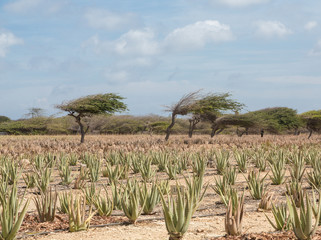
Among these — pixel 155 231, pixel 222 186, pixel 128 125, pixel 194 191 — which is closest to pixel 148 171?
pixel 222 186

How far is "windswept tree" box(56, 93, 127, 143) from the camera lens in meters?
24.3

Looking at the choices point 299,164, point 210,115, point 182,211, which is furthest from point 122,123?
point 182,211

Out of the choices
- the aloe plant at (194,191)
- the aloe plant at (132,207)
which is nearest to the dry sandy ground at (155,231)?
the aloe plant at (132,207)

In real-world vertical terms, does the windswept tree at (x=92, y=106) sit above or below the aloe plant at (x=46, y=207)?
above

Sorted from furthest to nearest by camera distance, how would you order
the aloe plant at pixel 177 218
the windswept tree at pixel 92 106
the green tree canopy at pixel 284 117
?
the green tree canopy at pixel 284 117 → the windswept tree at pixel 92 106 → the aloe plant at pixel 177 218

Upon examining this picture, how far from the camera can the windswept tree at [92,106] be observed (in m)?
24.3

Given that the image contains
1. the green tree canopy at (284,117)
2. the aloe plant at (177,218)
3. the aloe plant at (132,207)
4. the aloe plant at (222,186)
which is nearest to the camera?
the aloe plant at (177,218)

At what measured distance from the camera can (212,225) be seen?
5.09m

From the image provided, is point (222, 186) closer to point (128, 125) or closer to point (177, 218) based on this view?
point (177, 218)

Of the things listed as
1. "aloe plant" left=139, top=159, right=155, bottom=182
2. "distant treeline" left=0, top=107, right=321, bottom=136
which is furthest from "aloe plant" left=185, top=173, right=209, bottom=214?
"distant treeline" left=0, top=107, right=321, bottom=136

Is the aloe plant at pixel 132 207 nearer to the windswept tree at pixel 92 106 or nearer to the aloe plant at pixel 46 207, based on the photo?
the aloe plant at pixel 46 207

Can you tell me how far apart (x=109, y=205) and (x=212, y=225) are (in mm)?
1435

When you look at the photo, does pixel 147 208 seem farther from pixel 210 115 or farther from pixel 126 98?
pixel 210 115

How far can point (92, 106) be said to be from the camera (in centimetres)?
2441
